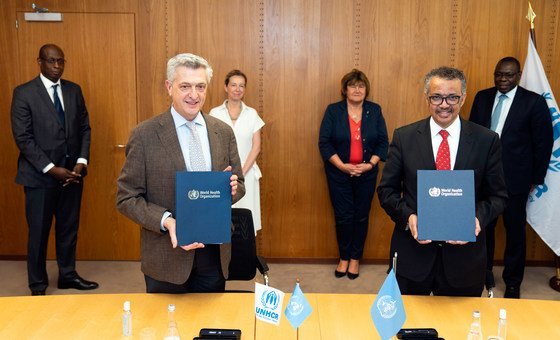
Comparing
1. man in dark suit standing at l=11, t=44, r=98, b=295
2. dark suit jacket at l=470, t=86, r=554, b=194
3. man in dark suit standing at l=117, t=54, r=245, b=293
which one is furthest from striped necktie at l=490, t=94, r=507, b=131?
man in dark suit standing at l=11, t=44, r=98, b=295

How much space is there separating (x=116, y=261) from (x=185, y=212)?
3.54 metres

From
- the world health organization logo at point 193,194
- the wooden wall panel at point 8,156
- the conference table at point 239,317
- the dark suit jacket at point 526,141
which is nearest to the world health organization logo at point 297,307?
the conference table at point 239,317

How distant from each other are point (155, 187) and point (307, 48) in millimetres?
3065

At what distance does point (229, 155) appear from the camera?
2.67 meters

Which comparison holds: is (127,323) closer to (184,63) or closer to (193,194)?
(193,194)

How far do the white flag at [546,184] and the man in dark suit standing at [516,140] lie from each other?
5.2 inches

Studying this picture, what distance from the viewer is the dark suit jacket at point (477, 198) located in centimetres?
Result: 256

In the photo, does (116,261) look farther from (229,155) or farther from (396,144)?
(396,144)

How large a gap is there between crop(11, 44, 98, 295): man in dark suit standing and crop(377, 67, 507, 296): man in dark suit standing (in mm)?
2887

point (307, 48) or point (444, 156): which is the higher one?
point (307, 48)

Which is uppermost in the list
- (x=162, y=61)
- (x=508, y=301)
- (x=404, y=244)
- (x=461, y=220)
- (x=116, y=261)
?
(x=162, y=61)

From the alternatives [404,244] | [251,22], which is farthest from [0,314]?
[251,22]

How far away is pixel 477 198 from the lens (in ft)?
8.66

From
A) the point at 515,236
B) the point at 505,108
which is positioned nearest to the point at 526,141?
the point at 505,108
